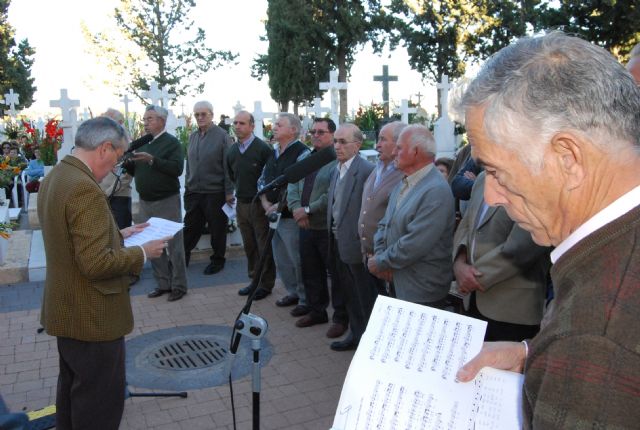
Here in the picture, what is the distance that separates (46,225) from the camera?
263cm

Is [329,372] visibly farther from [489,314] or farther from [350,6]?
[350,6]

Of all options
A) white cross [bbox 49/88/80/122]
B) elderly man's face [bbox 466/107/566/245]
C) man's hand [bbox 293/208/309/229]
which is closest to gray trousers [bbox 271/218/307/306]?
man's hand [bbox 293/208/309/229]

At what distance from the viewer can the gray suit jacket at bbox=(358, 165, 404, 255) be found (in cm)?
424

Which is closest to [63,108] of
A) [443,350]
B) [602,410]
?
[443,350]

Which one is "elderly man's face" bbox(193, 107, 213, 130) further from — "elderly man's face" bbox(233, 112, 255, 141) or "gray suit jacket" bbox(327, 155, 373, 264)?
"gray suit jacket" bbox(327, 155, 373, 264)

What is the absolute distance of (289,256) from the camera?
5934 millimetres

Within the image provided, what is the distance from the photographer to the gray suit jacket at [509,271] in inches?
116

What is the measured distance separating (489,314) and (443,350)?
1826 mm

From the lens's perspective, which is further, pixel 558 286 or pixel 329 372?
pixel 329 372

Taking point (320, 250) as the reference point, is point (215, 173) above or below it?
above

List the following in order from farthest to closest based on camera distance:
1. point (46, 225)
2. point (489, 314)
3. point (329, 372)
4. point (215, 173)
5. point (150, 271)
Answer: point (150, 271)
point (215, 173)
point (329, 372)
point (489, 314)
point (46, 225)

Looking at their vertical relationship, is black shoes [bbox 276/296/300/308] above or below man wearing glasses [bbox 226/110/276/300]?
below

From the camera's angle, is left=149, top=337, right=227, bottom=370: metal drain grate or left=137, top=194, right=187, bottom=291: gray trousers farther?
left=137, top=194, right=187, bottom=291: gray trousers

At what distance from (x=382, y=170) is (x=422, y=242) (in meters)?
1.05
